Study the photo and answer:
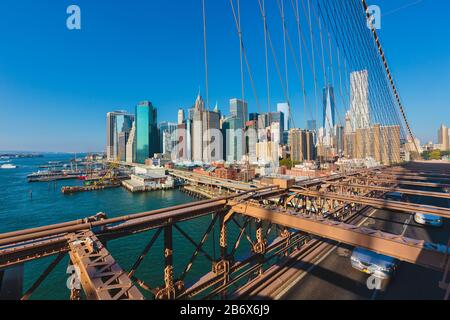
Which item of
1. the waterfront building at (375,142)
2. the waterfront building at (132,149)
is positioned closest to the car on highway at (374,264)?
the waterfront building at (375,142)

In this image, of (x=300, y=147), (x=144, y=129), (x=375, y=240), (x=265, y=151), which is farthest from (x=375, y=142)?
(x=144, y=129)

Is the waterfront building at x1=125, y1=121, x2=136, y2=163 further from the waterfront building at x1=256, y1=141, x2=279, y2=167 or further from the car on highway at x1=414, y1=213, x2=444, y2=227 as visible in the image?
the car on highway at x1=414, y1=213, x2=444, y2=227

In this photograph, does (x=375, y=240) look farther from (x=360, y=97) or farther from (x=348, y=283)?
(x=360, y=97)

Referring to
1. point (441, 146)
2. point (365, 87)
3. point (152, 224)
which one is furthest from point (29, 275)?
point (441, 146)

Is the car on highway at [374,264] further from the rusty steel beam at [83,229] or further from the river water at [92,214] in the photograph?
the rusty steel beam at [83,229]

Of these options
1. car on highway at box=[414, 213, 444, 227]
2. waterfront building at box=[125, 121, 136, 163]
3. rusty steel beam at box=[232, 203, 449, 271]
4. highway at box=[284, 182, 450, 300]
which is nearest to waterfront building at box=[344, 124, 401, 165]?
car on highway at box=[414, 213, 444, 227]
